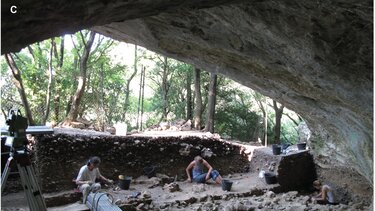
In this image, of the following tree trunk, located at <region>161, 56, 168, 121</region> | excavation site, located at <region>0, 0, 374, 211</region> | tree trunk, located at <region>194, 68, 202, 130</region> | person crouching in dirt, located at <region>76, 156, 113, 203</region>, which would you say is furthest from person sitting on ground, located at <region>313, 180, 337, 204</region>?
tree trunk, located at <region>161, 56, 168, 121</region>

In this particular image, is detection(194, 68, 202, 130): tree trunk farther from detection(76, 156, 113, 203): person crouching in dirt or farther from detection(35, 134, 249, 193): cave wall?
detection(76, 156, 113, 203): person crouching in dirt

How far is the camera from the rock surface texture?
2.00m

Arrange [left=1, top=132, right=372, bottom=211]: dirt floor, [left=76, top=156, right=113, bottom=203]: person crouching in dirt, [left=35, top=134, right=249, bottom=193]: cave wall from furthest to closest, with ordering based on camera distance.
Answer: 1. [left=35, top=134, right=249, bottom=193]: cave wall
2. [left=1, top=132, right=372, bottom=211]: dirt floor
3. [left=76, top=156, right=113, bottom=203]: person crouching in dirt

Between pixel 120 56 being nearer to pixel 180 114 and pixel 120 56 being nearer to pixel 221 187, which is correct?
pixel 180 114

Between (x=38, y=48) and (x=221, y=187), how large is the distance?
8.07m

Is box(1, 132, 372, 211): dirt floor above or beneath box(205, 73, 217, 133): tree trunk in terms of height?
beneath

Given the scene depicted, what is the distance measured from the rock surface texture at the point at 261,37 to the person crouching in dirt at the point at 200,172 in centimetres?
534

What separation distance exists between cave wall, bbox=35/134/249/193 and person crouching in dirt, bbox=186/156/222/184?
42cm

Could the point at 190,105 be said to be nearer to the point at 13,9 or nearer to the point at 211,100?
the point at 211,100

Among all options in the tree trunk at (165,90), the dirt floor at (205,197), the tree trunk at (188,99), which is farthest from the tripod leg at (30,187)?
the tree trunk at (165,90)

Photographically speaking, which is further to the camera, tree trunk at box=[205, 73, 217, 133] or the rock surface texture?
tree trunk at box=[205, 73, 217, 133]

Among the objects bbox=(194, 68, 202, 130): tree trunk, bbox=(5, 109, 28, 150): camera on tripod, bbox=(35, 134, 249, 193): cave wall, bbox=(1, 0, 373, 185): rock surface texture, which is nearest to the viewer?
bbox=(1, 0, 373, 185): rock surface texture

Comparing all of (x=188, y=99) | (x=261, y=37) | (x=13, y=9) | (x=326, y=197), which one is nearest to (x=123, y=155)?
(x=326, y=197)

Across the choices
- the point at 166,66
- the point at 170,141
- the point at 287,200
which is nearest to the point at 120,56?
the point at 166,66
